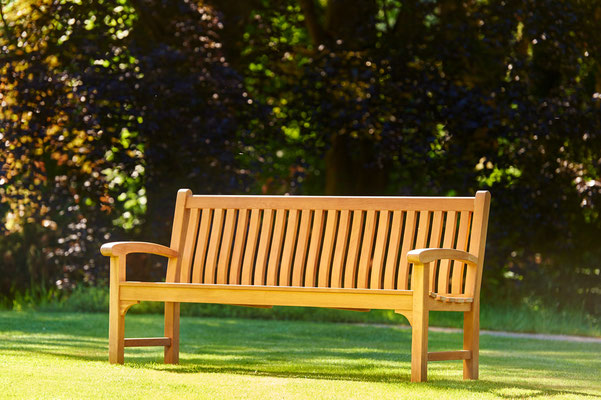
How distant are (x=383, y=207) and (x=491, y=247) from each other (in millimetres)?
5638

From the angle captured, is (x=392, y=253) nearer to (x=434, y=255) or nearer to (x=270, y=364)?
(x=434, y=255)

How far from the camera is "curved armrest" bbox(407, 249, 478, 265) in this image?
4949 mm

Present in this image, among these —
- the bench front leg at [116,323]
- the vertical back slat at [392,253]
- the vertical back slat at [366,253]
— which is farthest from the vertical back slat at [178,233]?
the vertical back slat at [392,253]

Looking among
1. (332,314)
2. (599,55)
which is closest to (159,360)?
(332,314)

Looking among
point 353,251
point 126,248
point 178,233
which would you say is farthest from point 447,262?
point 126,248

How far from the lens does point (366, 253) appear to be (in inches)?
223

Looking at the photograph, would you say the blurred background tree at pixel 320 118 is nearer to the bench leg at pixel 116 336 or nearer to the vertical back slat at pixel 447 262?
the bench leg at pixel 116 336

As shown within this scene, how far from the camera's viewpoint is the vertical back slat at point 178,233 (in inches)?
241

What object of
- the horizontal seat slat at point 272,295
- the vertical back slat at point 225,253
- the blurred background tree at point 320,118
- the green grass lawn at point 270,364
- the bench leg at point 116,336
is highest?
the blurred background tree at point 320,118

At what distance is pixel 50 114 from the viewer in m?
11.0

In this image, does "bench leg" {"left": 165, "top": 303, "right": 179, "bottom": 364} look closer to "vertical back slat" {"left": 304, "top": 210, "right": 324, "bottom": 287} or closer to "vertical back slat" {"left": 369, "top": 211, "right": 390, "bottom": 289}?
"vertical back slat" {"left": 304, "top": 210, "right": 324, "bottom": 287}

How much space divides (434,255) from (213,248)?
5.30 ft

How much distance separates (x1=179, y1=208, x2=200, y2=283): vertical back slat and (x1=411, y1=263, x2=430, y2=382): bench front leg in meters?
1.69

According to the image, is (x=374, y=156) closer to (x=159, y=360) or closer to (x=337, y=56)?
(x=337, y=56)
